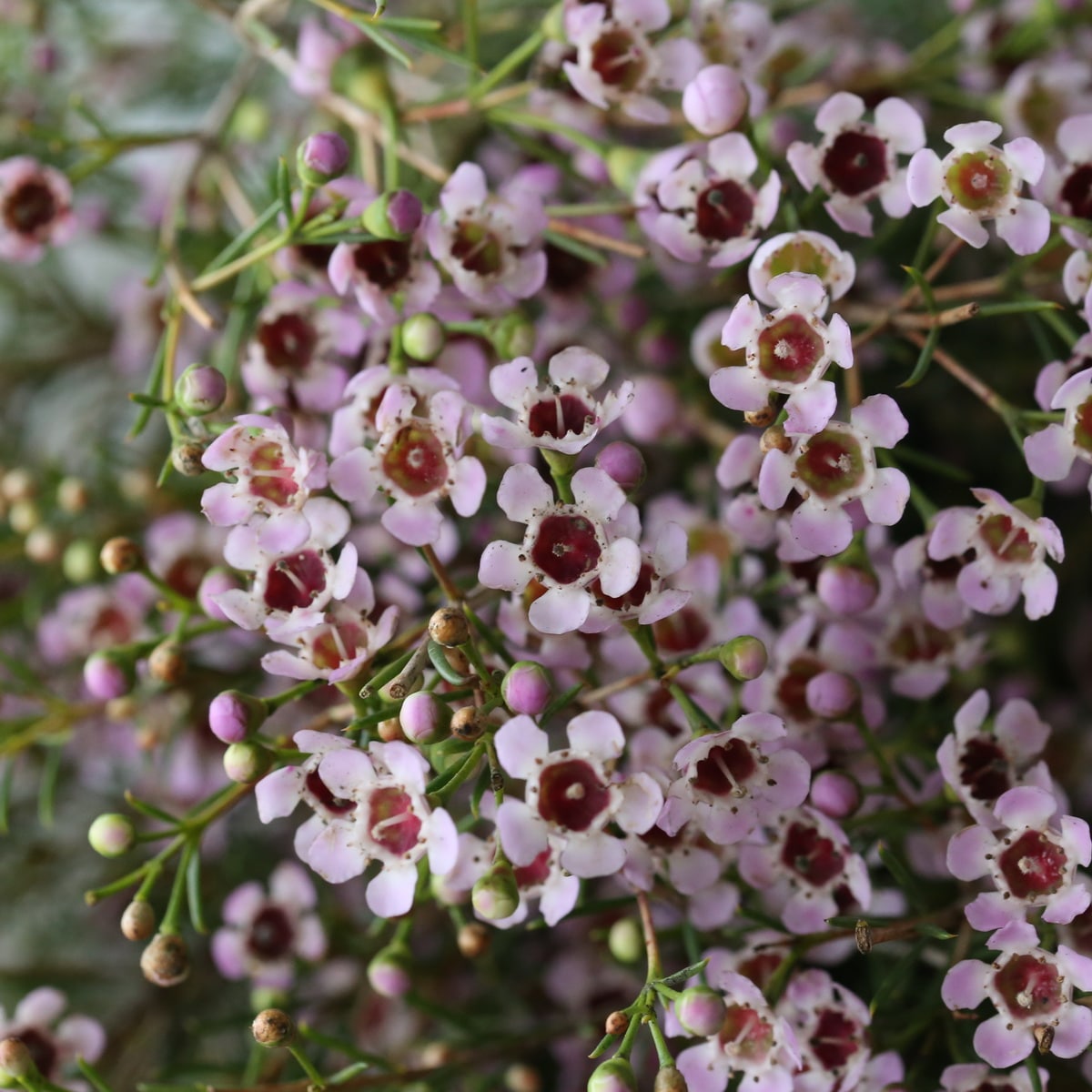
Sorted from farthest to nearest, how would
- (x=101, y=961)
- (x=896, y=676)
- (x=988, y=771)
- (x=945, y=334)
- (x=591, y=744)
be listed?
1. (x=101, y=961)
2. (x=945, y=334)
3. (x=896, y=676)
4. (x=988, y=771)
5. (x=591, y=744)

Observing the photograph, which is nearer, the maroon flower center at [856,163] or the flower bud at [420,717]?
the flower bud at [420,717]

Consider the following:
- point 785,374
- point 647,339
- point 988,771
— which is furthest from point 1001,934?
point 647,339

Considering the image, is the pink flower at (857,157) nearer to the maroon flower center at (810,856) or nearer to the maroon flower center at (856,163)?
the maroon flower center at (856,163)

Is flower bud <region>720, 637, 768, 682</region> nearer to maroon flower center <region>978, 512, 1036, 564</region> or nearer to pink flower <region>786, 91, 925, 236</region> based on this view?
maroon flower center <region>978, 512, 1036, 564</region>

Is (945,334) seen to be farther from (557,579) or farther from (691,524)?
(557,579)

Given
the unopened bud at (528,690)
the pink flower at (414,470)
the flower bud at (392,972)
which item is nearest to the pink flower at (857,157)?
the pink flower at (414,470)

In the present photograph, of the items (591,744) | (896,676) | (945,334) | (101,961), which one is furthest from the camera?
(101,961)
